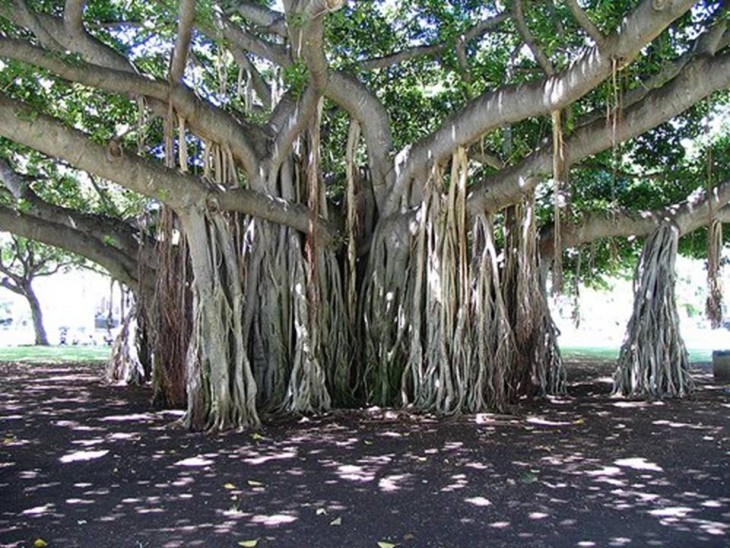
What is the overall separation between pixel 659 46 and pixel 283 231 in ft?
12.2

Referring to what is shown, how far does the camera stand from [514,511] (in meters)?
3.45

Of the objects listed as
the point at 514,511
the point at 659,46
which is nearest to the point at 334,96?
the point at 659,46

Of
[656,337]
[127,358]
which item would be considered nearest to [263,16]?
[127,358]

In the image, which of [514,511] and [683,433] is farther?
[683,433]

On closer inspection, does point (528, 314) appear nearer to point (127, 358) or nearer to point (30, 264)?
point (127, 358)

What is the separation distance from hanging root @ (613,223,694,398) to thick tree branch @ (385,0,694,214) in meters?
3.00

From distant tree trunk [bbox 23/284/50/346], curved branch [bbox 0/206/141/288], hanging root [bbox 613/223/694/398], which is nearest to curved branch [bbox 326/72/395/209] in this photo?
curved branch [bbox 0/206/141/288]

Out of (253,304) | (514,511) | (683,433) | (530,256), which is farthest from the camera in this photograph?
(530,256)

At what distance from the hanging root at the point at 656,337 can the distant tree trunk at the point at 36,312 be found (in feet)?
53.8

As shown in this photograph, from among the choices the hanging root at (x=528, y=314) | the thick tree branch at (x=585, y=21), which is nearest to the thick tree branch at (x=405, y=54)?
the hanging root at (x=528, y=314)

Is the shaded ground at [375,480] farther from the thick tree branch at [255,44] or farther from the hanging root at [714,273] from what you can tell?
the thick tree branch at [255,44]

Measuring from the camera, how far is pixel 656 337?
7895 mm

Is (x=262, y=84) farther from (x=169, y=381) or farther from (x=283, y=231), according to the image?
(x=169, y=381)

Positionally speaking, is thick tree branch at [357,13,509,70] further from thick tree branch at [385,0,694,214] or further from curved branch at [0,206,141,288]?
curved branch at [0,206,141,288]
